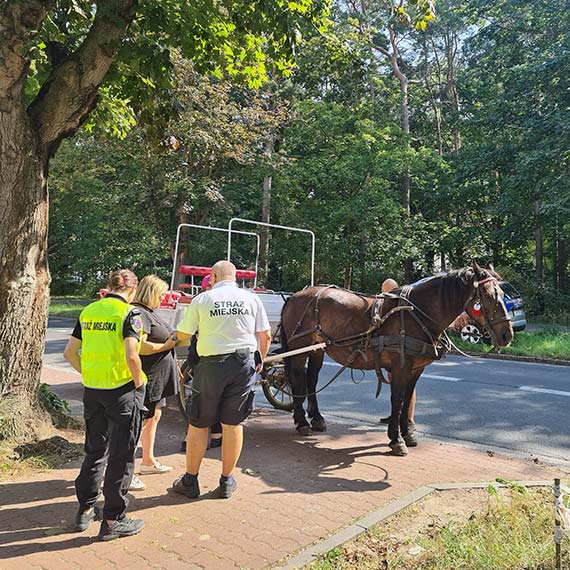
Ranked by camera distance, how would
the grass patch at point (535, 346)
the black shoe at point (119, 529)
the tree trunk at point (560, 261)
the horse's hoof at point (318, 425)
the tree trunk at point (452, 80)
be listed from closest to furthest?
the black shoe at point (119, 529) → the horse's hoof at point (318, 425) → the grass patch at point (535, 346) → the tree trunk at point (560, 261) → the tree trunk at point (452, 80)

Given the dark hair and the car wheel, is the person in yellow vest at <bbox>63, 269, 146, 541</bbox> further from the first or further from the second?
the car wheel

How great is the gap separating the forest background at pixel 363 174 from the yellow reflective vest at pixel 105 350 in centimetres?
1451

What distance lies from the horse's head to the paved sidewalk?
1.36m

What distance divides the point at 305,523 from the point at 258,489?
2.54 ft

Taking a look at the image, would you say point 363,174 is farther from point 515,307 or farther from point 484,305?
point 484,305

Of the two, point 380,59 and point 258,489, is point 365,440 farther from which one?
point 380,59

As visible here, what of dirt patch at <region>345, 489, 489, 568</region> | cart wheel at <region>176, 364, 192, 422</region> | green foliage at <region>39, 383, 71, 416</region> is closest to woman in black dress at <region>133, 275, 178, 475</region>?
cart wheel at <region>176, 364, 192, 422</region>

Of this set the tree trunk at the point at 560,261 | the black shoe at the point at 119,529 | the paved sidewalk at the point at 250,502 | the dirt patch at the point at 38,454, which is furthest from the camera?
the tree trunk at the point at 560,261

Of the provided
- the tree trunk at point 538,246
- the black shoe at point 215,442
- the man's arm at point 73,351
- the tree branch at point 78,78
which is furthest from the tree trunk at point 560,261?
the man's arm at point 73,351

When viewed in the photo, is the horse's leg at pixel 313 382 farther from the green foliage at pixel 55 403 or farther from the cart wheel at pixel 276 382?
the green foliage at pixel 55 403

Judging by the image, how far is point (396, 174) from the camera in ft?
80.1

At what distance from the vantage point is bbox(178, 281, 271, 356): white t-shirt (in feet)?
14.3

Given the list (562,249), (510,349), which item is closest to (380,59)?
(562,249)

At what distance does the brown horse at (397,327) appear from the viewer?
559 cm
